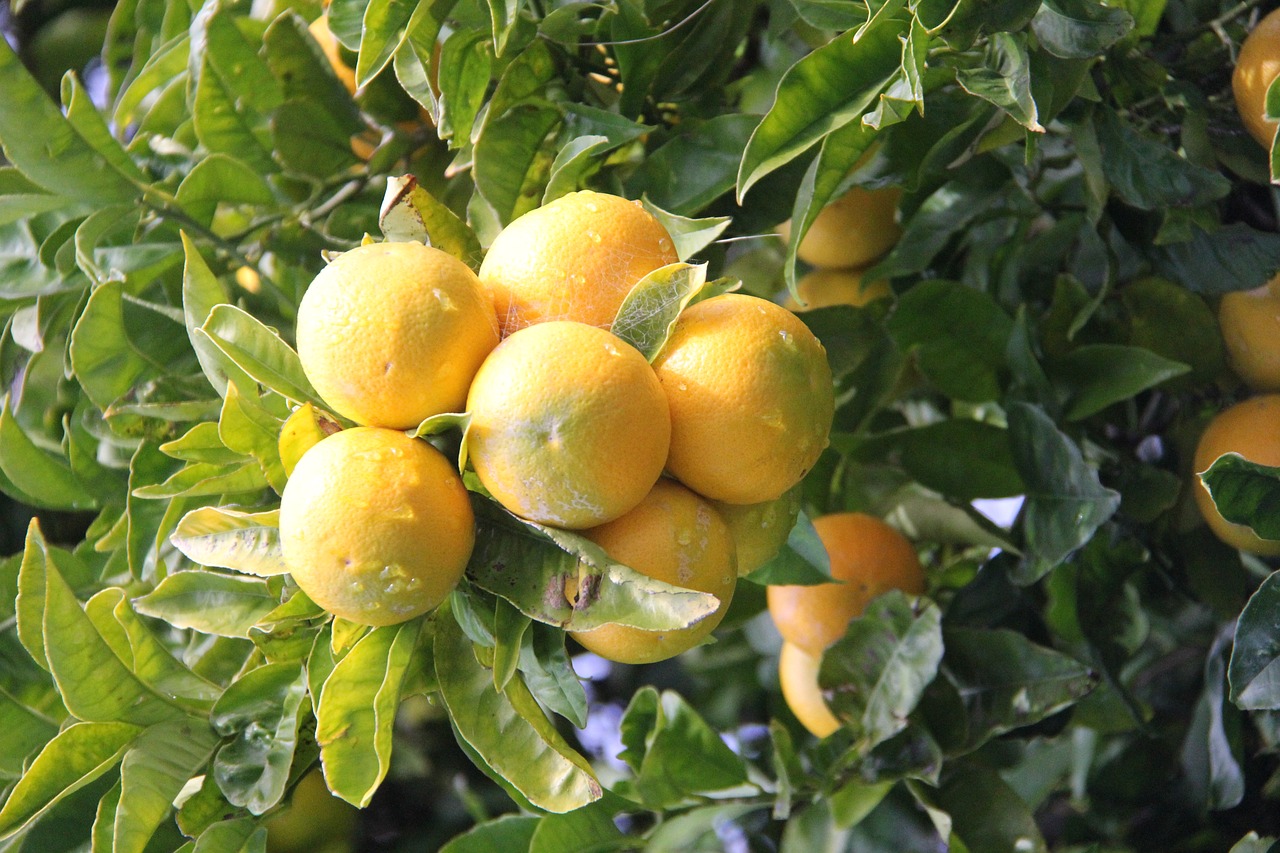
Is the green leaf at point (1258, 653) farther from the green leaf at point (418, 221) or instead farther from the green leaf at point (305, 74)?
the green leaf at point (305, 74)

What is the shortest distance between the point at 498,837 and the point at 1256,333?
3.29 ft

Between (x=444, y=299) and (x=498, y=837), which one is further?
(x=498, y=837)

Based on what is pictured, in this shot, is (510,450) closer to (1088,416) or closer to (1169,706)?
(1088,416)

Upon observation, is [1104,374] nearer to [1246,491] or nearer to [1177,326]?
[1177,326]

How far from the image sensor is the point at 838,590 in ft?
4.39

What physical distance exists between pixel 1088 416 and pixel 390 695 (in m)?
0.92

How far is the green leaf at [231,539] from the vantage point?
2.64 ft

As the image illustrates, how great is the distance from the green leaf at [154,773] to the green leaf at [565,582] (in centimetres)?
33

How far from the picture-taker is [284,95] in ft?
4.20

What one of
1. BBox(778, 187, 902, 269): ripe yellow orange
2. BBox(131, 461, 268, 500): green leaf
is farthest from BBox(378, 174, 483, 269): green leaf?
BBox(778, 187, 902, 269): ripe yellow orange

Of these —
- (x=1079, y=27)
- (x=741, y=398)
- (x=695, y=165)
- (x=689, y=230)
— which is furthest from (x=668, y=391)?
(x=1079, y=27)

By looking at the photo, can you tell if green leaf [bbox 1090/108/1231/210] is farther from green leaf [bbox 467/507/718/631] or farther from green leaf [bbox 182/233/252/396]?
green leaf [bbox 182/233/252/396]

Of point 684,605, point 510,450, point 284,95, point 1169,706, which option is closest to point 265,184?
point 284,95

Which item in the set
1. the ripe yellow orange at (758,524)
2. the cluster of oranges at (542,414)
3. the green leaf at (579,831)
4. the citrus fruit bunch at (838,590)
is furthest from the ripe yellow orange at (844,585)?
the cluster of oranges at (542,414)
